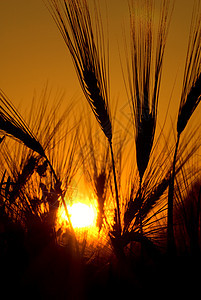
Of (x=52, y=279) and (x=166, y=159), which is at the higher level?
(x=166, y=159)

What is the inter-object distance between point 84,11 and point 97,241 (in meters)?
0.81

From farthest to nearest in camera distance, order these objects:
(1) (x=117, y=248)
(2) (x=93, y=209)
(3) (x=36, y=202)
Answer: (2) (x=93, y=209) → (3) (x=36, y=202) → (1) (x=117, y=248)

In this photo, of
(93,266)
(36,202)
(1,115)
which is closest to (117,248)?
(93,266)

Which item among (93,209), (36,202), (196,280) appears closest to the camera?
(196,280)

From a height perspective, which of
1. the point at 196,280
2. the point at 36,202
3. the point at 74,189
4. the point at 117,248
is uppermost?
the point at 74,189

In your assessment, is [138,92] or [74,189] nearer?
[138,92]

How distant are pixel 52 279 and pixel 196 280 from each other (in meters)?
0.44

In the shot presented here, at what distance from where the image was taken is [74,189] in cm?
143

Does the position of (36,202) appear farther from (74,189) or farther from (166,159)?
(166,159)

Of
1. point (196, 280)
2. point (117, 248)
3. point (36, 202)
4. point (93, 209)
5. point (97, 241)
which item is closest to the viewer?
point (196, 280)

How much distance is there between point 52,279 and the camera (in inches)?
44.0

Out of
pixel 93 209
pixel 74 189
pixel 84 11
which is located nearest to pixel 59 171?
pixel 74 189

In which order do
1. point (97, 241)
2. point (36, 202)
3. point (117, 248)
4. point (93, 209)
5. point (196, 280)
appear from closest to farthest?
point (196, 280) < point (117, 248) < point (36, 202) < point (97, 241) < point (93, 209)

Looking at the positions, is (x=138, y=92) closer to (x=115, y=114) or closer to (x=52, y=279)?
(x=115, y=114)
